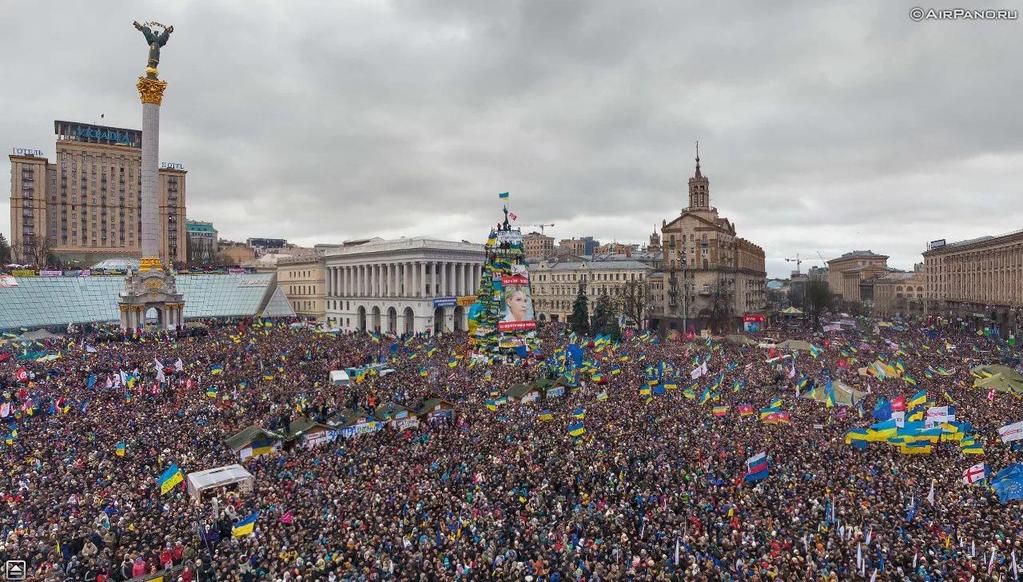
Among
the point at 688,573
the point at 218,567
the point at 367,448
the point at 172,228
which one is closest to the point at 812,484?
the point at 688,573

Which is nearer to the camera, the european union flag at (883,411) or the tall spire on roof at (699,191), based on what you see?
the european union flag at (883,411)

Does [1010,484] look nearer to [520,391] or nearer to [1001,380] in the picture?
[520,391]

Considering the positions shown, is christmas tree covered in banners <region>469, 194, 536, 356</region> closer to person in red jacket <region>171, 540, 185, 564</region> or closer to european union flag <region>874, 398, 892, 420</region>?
european union flag <region>874, 398, 892, 420</region>

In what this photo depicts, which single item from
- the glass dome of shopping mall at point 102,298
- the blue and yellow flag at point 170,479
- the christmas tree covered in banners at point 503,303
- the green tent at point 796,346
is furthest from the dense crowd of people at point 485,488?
the glass dome of shopping mall at point 102,298

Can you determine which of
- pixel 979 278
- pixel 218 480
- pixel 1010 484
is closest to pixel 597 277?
pixel 979 278

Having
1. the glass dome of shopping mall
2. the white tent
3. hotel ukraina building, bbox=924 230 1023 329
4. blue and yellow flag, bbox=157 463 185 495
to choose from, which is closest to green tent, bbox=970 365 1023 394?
the white tent

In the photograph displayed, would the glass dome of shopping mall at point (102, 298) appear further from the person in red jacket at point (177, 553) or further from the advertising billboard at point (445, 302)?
the person in red jacket at point (177, 553)
